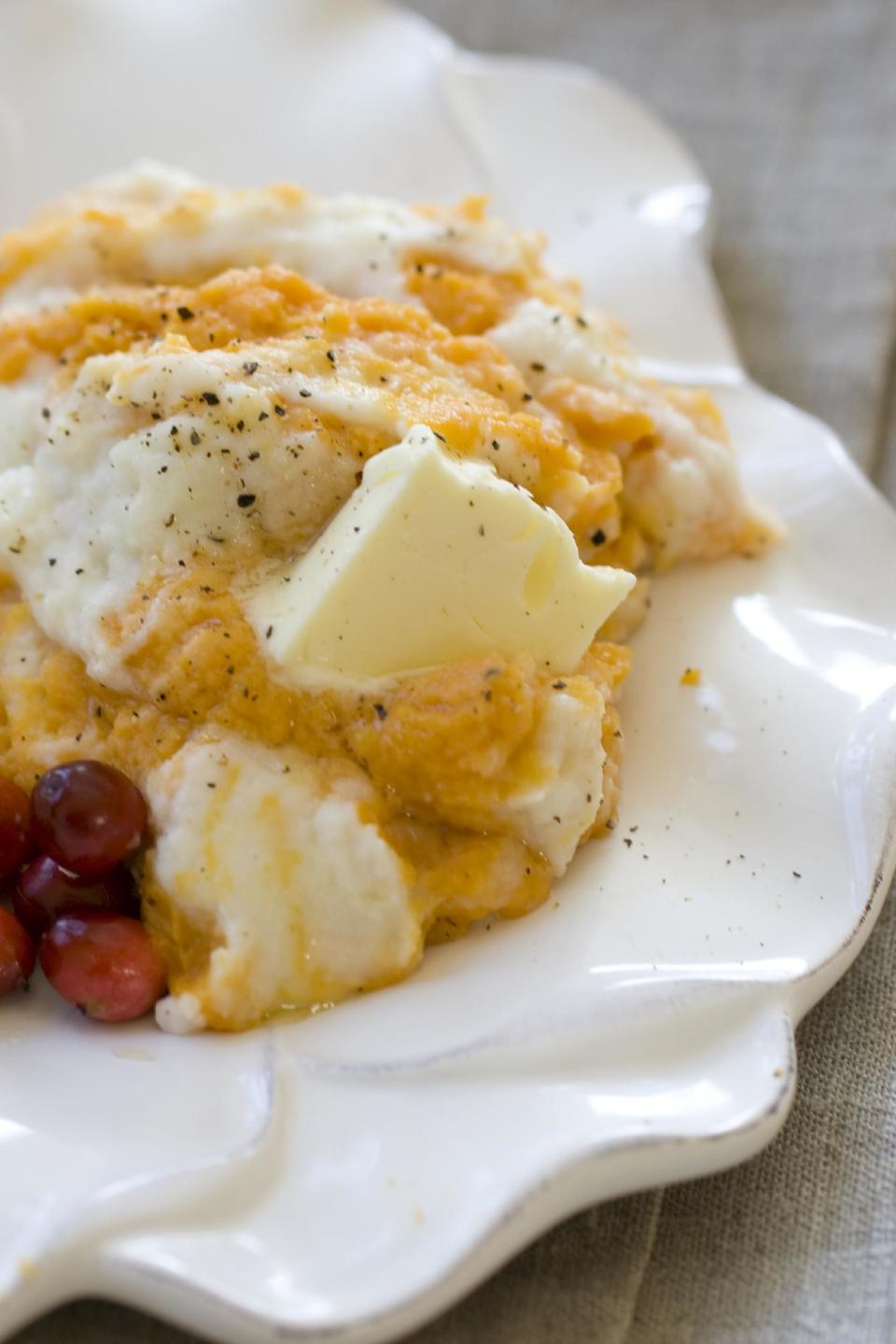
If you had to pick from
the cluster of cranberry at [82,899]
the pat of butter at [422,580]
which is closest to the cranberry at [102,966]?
the cluster of cranberry at [82,899]

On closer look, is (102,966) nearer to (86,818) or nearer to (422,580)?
(86,818)

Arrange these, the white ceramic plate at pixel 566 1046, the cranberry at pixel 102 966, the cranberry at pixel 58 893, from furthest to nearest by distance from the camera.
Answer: the cranberry at pixel 58 893, the cranberry at pixel 102 966, the white ceramic plate at pixel 566 1046

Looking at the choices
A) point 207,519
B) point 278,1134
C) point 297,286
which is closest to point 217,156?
point 297,286

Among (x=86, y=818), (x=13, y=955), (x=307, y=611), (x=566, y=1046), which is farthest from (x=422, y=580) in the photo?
(x=13, y=955)

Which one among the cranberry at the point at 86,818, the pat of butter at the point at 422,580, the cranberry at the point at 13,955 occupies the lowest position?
the cranberry at the point at 13,955

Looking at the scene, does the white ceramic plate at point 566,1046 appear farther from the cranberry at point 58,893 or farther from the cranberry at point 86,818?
the cranberry at point 86,818

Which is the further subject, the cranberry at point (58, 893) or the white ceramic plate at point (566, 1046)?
the cranberry at point (58, 893)

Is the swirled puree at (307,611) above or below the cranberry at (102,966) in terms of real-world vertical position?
above

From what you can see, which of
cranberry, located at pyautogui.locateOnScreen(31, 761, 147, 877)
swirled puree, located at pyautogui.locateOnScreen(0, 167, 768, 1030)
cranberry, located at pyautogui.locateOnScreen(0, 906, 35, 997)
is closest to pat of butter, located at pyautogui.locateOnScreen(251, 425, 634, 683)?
swirled puree, located at pyautogui.locateOnScreen(0, 167, 768, 1030)
